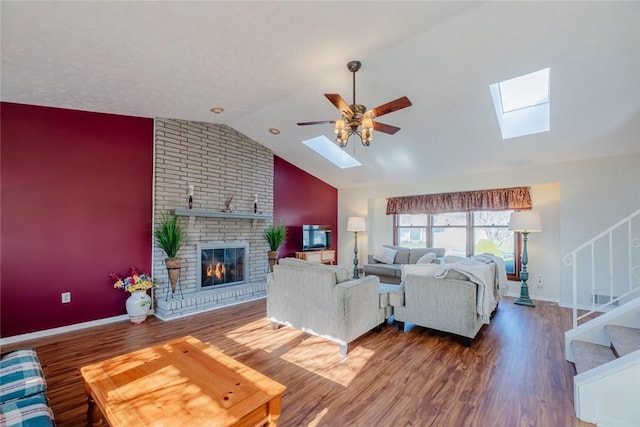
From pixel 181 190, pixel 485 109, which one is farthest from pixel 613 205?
pixel 181 190

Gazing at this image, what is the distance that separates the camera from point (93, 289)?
3.70m

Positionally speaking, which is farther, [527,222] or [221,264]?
[221,264]

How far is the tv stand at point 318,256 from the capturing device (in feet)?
20.4

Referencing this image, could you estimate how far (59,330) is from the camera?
3.44m

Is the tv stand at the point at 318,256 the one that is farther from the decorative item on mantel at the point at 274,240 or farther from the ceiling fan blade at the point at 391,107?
the ceiling fan blade at the point at 391,107

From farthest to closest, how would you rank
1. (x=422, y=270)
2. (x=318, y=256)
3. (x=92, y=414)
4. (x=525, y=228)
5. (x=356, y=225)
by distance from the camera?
(x=318, y=256)
(x=356, y=225)
(x=525, y=228)
(x=422, y=270)
(x=92, y=414)

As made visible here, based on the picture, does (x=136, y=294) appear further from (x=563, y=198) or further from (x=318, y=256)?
(x=563, y=198)

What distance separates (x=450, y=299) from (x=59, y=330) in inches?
182

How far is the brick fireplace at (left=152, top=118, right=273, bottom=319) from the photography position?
14.1 feet

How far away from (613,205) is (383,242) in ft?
13.6

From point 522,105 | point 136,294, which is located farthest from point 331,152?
point 136,294

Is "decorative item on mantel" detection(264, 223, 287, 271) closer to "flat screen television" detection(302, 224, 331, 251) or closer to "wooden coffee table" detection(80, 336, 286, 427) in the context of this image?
"flat screen television" detection(302, 224, 331, 251)

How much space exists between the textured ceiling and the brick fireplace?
632mm

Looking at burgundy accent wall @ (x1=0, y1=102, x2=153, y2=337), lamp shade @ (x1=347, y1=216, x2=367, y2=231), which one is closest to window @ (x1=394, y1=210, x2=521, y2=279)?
lamp shade @ (x1=347, y1=216, x2=367, y2=231)
